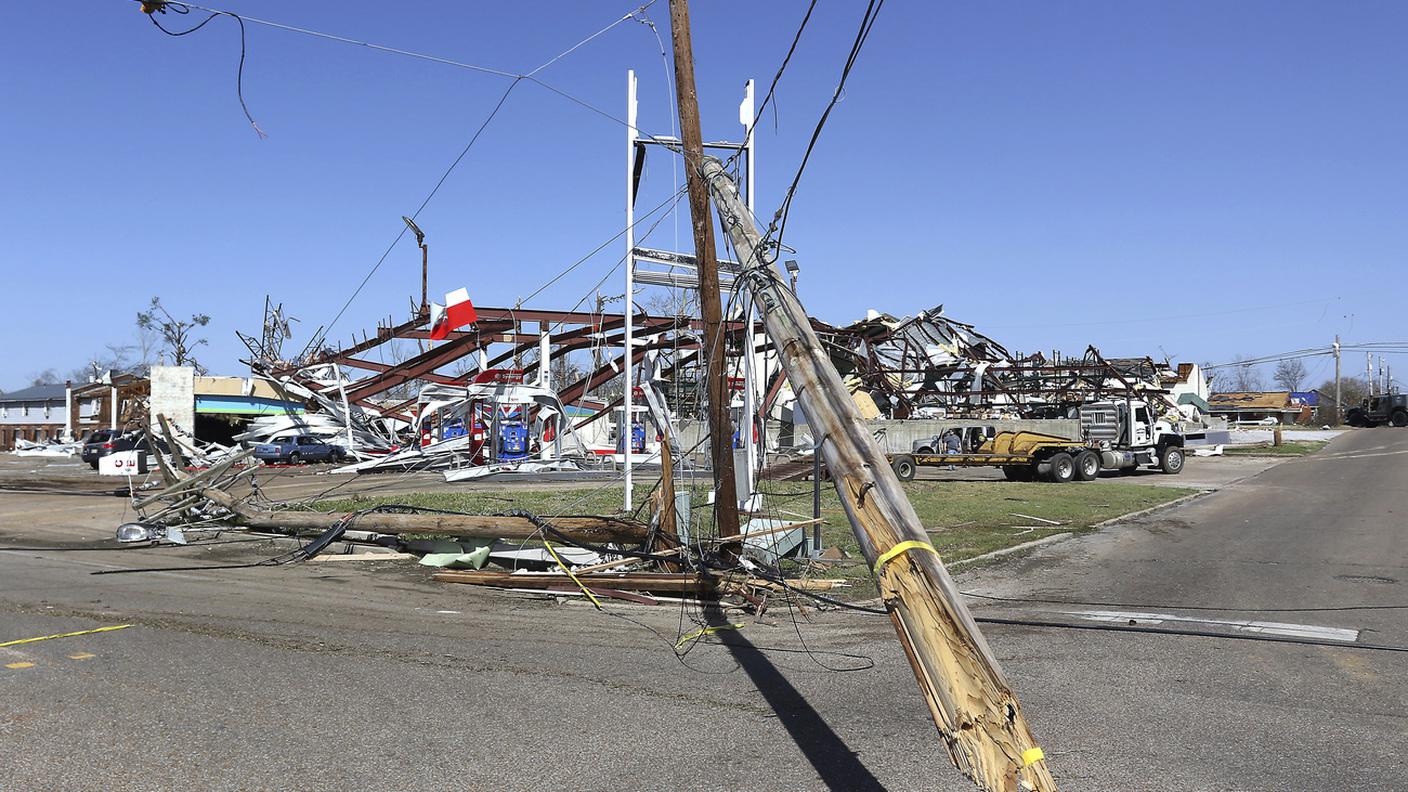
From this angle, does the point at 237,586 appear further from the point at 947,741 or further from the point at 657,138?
the point at 947,741

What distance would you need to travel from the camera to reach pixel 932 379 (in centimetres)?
4422

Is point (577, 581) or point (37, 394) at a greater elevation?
point (37, 394)

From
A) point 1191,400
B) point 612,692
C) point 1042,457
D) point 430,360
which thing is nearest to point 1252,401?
point 1191,400

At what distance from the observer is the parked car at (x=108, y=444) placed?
39562 mm

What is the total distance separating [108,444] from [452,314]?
20.2 m

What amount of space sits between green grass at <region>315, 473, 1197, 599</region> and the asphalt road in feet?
10.5

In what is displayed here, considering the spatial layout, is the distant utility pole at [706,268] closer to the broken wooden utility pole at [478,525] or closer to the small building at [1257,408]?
the broken wooden utility pole at [478,525]

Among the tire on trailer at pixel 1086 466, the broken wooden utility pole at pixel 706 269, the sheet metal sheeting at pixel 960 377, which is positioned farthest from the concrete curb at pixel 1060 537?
the sheet metal sheeting at pixel 960 377

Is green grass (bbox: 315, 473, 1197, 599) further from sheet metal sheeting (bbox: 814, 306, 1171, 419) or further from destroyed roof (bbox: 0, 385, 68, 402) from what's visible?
destroyed roof (bbox: 0, 385, 68, 402)

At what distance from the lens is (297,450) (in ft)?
135

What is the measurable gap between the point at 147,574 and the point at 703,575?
7.14 metres

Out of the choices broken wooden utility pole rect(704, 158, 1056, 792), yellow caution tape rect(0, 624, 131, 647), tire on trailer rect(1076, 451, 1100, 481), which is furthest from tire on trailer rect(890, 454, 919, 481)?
broken wooden utility pole rect(704, 158, 1056, 792)

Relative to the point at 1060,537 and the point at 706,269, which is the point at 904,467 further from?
the point at 706,269

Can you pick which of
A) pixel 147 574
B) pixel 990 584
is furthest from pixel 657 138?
pixel 147 574
